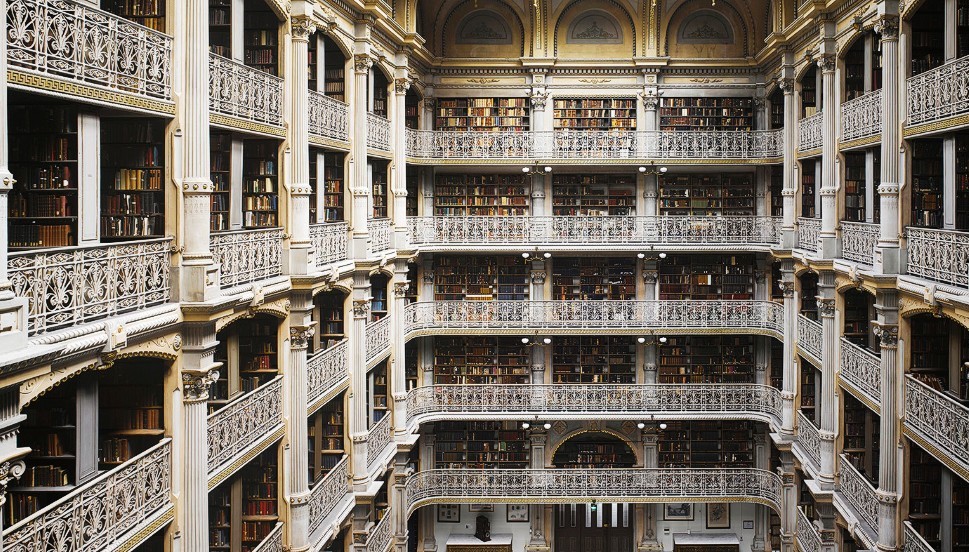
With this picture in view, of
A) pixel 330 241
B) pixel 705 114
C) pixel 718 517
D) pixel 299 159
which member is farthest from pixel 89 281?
pixel 718 517

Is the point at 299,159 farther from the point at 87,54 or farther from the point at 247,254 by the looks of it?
the point at 87,54

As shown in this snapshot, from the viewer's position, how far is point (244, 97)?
349 inches

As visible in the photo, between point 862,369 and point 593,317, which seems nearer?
point 862,369

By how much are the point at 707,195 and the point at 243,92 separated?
10.9 meters

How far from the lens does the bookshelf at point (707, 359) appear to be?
17641 mm

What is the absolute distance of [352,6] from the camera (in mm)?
12273

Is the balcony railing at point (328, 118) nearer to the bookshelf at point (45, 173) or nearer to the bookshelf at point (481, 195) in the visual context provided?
the bookshelf at point (45, 173)

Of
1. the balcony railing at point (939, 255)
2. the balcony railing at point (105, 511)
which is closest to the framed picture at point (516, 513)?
the balcony railing at point (939, 255)

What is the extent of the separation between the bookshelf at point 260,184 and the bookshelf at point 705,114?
923cm

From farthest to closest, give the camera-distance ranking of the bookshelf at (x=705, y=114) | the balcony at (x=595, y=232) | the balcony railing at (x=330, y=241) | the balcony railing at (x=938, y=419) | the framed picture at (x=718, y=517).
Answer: the framed picture at (x=718, y=517), the bookshelf at (x=705, y=114), the balcony at (x=595, y=232), the balcony railing at (x=330, y=241), the balcony railing at (x=938, y=419)

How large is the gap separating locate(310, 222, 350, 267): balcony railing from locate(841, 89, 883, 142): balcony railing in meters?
6.52

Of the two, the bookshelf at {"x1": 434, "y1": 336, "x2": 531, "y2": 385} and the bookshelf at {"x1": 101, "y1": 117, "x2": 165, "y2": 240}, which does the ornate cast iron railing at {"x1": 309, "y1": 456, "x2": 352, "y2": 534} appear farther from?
the bookshelf at {"x1": 434, "y1": 336, "x2": 531, "y2": 385}

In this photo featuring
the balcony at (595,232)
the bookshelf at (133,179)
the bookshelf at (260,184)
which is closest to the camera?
the bookshelf at (133,179)

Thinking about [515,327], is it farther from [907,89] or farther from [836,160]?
[907,89]
